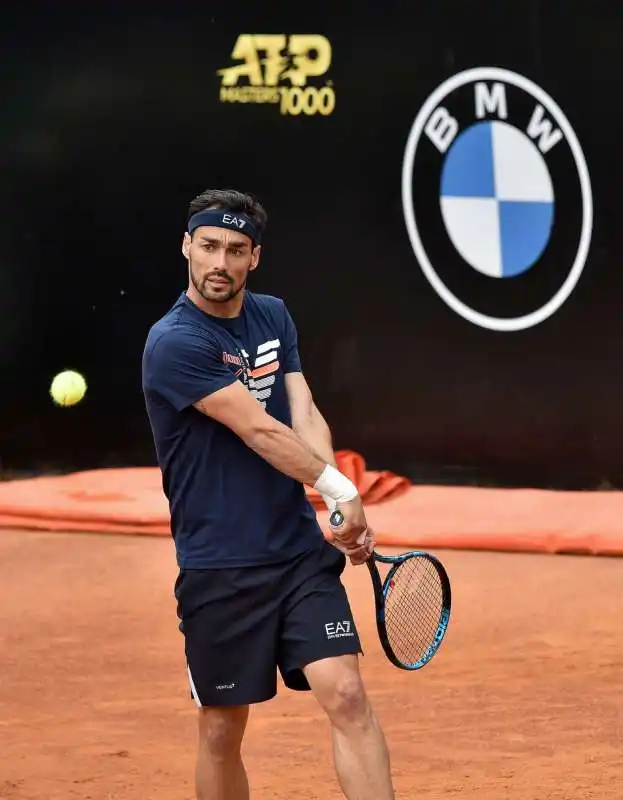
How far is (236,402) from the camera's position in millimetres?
3340

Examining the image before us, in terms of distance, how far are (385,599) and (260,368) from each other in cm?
67

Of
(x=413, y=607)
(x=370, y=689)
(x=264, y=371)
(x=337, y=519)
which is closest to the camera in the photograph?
(x=337, y=519)

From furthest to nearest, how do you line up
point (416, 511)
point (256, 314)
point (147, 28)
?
point (147, 28)
point (416, 511)
point (256, 314)

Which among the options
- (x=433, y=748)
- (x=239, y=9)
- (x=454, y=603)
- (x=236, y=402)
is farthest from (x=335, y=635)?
(x=239, y=9)

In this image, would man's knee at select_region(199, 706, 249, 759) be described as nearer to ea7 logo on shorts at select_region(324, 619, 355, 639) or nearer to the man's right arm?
ea7 logo on shorts at select_region(324, 619, 355, 639)

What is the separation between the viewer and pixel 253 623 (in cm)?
344

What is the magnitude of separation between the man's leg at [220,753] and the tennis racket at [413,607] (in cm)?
44

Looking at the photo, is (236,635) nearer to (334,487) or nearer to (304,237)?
(334,487)

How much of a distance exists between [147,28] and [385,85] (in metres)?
1.51

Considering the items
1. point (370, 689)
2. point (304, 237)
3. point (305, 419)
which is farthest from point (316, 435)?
point (304, 237)

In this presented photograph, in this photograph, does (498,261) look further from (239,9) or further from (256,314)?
(256,314)

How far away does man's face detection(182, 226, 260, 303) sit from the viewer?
11.4 feet

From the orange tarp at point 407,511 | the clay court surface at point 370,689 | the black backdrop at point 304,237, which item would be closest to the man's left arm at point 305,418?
the clay court surface at point 370,689

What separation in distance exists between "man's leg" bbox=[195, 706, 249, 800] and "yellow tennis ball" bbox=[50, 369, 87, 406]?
17.9 feet
